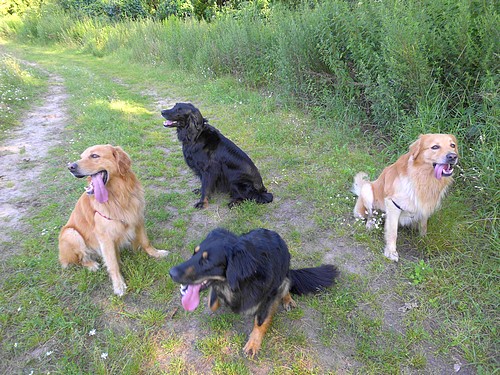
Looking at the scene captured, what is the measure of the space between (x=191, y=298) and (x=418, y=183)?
7.73 feet

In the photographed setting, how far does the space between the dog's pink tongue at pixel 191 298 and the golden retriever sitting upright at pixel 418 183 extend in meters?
1.99

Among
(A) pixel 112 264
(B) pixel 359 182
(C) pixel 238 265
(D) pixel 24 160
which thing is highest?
(C) pixel 238 265

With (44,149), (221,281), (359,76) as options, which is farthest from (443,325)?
(44,149)

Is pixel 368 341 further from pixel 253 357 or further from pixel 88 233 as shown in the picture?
pixel 88 233

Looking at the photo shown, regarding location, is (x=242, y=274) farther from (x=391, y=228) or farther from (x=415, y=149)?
(x=415, y=149)

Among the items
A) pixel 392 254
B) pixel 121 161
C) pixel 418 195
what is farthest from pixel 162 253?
pixel 418 195

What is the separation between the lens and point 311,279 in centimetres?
259

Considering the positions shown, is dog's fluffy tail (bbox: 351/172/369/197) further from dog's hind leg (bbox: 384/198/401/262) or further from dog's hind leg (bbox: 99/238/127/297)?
dog's hind leg (bbox: 99/238/127/297)

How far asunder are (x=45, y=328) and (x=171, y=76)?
882 centimetres

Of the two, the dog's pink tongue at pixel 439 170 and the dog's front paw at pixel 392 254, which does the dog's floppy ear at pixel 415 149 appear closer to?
the dog's pink tongue at pixel 439 170

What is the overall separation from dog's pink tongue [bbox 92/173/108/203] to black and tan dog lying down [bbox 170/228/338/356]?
1.10 meters

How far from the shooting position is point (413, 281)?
271 cm

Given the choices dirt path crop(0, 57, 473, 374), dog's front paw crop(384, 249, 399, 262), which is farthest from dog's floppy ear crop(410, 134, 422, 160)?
dirt path crop(0, 57, 473, 374)

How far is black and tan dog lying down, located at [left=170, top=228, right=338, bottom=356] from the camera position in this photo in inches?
76.7
